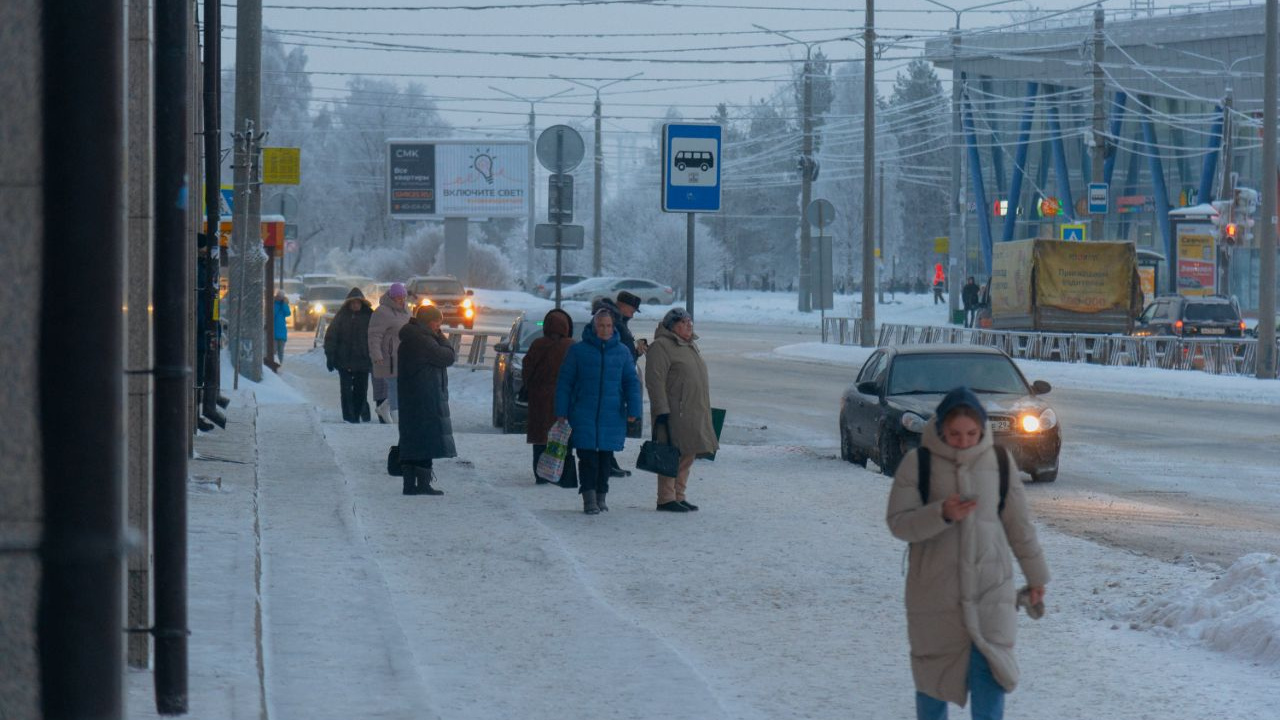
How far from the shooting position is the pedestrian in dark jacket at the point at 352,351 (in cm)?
2086

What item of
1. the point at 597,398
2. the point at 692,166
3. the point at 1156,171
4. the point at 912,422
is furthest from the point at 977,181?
the point at 597,398

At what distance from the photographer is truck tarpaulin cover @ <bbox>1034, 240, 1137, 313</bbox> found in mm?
40906

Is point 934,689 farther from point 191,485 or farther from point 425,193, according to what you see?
point 425,193

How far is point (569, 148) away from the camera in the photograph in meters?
19.0

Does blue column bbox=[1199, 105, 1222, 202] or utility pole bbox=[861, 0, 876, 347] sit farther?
blue column bbox=[1199, 105, 1222, 202]

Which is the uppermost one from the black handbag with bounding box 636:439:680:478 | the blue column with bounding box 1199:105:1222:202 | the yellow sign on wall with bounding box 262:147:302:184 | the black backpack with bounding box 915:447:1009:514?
the blue column with bounding box 1199:105:1222:202

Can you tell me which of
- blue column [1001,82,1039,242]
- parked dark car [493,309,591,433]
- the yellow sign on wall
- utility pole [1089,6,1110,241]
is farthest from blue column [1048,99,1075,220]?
parked dark car [493,309,591,433]

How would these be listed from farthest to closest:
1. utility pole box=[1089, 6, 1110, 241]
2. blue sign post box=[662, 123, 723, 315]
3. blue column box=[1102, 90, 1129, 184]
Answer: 1. blue column box=[1102, 90, 1129, 184]
2. utility pole box=[1089, 6, 1110, 241]
3. blue sign post box=[662, 123, 723, 315]

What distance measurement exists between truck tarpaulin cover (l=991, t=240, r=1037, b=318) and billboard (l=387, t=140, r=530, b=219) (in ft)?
136

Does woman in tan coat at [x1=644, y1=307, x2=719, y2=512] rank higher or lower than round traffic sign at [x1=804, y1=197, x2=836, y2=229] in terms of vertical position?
lower

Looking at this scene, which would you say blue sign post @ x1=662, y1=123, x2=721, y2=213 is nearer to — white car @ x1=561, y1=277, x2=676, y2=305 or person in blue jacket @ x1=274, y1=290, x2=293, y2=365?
person in blue jacket @ x1=274, y1=290, x2=293, y2=365

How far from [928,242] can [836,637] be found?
112207 mm

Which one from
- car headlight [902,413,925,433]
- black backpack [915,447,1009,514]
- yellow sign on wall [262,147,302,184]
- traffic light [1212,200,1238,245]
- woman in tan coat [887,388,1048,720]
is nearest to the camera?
woman in tan coat [887,388,1048,720]

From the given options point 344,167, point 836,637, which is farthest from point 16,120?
point 344,167
